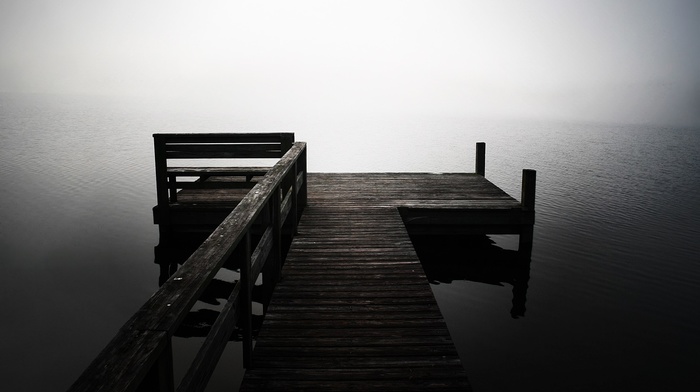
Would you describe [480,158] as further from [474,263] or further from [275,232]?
[275,232]

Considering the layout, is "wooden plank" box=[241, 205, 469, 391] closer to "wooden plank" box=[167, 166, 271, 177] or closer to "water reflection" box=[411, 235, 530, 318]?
"wooden plank" box=[167, 166, 271, 177]

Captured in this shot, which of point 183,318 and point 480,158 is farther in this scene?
point 480,158

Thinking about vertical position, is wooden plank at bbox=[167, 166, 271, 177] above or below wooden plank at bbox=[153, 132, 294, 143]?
below

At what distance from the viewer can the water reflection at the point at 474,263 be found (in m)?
8.83

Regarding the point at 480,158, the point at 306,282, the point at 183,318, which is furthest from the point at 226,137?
the point at 480,158

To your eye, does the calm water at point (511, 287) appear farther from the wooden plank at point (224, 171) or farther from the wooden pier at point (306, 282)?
the wooden plank at point (224, 171)

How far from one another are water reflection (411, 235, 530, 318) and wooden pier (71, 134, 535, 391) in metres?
0.59

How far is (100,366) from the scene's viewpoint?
1.57 metres

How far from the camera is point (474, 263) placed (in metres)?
Answer: 9.64

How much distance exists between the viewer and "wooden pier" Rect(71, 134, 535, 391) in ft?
6.84

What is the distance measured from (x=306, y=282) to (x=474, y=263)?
5357 mm

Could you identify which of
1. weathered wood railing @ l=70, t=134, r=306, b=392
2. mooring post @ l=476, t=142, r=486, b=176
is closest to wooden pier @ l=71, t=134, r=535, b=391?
weathered wood railing @ l=70, t=134, r=306, b=392

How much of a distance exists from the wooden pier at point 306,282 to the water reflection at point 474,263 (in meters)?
0.59

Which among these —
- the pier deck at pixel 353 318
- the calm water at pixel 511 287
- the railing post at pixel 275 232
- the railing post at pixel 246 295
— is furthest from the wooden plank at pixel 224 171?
the railing post at pixel 246 295
